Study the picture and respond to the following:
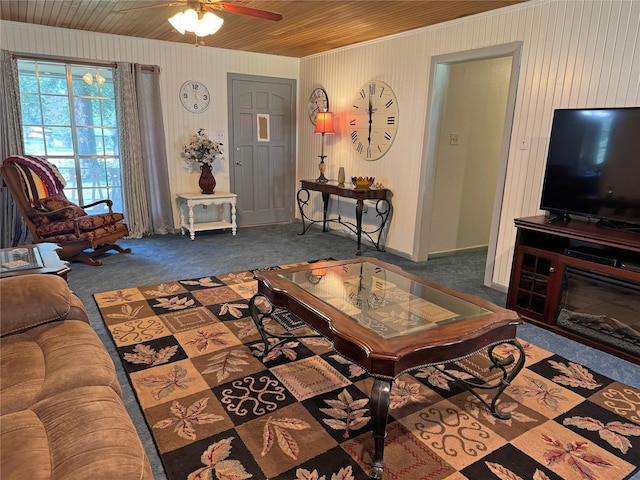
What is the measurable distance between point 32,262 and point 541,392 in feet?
9.60

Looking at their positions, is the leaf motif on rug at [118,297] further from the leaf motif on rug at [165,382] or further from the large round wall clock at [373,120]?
the large round wall clock at [373,120]

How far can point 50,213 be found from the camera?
4.05m

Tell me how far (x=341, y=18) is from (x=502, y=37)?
1.46 meters

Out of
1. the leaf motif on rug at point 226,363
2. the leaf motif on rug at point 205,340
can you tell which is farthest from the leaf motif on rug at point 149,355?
the leaf motif on rug at point 226,363

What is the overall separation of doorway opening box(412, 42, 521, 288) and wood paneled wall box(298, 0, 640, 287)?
0.36 feet

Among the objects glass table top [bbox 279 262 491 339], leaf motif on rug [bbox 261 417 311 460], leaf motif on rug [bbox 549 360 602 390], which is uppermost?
glass table top [bbox 279 262 491 339]

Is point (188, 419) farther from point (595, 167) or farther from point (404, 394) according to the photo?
point (595, 167)

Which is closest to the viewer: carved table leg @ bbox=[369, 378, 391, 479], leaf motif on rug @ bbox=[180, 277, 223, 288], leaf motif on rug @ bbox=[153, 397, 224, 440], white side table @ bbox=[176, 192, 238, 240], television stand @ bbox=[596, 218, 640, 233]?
carved table leg @ bbox=[369, 378, 391, 479]

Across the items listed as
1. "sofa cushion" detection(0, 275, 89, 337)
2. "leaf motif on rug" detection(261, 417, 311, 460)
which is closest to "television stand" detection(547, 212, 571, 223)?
"leaf motif on rug" detection(261, 417, 311, 460)

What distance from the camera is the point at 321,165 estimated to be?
559cm

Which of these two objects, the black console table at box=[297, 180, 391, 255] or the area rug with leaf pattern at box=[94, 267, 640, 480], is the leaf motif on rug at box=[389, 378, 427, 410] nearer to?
the area rug with leaf pattern at box=[94, 267, 640, 480]

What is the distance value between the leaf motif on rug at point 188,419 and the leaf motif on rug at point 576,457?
147cm

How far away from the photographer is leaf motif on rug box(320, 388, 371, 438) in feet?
6.44

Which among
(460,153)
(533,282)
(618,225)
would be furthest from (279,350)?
(460,153)
